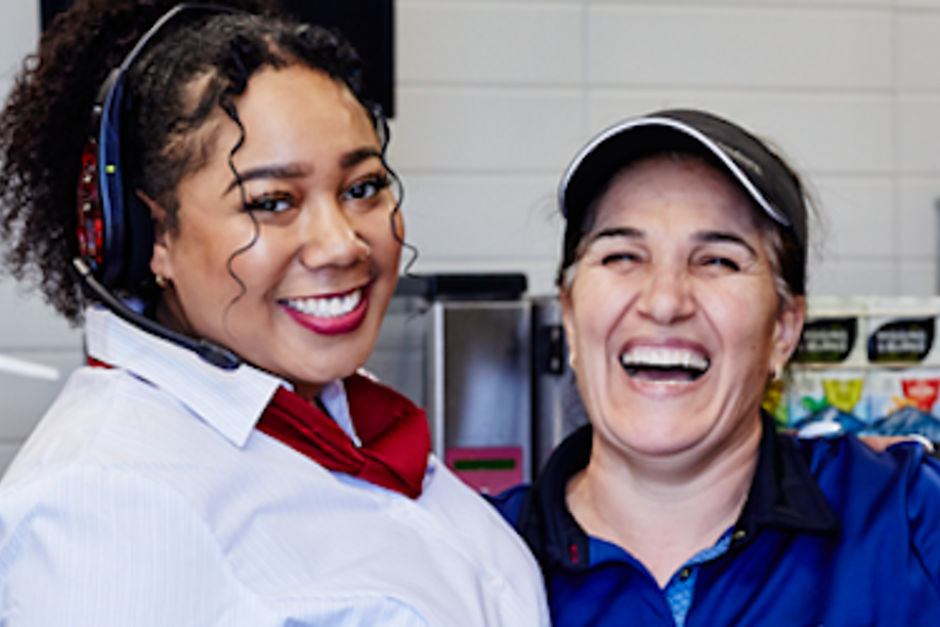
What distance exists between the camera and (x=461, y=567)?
1.01 m

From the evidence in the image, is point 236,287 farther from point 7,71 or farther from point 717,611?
point 7,71

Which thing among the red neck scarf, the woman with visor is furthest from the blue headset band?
the woman with visor

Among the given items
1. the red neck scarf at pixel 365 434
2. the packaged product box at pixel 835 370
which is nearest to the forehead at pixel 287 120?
the red neck scarf at pixel 365 434

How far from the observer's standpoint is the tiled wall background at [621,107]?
94.7 inches

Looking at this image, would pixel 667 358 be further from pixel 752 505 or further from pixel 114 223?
pixel 114 223

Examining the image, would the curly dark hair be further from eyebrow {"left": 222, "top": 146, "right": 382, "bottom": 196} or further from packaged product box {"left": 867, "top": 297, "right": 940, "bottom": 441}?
packaged product box {"left": 867, "top": 297, "right": 940, "bottom": 441}

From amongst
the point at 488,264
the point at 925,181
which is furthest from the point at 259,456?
the point at 925,181

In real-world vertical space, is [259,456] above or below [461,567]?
above

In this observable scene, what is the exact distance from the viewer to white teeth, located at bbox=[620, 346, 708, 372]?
1.17 m

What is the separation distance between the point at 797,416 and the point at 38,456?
1266 millimetres

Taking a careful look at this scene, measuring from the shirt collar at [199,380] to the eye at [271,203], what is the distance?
0.48 feet

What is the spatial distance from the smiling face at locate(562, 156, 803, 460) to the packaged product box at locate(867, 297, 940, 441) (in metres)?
0.64

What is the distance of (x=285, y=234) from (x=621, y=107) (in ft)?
5.43

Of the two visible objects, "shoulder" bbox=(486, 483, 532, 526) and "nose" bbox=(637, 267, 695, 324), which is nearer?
"nose" bbox=(637, 267, 695, 324)
